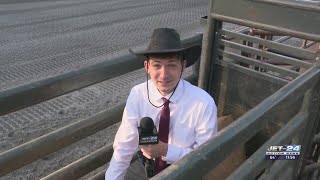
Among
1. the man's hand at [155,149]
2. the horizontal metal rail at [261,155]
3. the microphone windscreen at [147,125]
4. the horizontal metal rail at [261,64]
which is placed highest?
the microphone windscreen at [147,125]

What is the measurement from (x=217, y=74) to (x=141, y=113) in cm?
137

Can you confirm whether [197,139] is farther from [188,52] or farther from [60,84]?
[60,84]

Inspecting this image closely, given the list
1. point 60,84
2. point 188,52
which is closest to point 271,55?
point 188,52

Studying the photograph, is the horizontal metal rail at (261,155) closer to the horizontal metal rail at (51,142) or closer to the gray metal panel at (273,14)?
the gray metal panel at (273,14)

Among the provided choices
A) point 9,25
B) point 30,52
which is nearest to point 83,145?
point 30,52

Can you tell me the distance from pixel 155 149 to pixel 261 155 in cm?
57

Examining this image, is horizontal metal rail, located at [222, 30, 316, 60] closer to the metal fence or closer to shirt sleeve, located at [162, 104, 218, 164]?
the metal fence

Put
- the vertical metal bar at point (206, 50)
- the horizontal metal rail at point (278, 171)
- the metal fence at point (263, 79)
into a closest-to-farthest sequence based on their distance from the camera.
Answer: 1. the metal fence at point (263, 79)
2. the horizontal metal rail at point (278, 171)
3. the vertical metal bar at point (206, 50)

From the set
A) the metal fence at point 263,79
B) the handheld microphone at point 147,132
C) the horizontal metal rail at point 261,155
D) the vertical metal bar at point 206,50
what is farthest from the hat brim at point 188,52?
the vertical metal bar at point 206,50

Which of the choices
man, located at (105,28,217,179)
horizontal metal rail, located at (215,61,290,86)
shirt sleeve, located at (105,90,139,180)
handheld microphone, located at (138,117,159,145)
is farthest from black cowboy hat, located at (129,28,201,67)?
horizontal metal rail, located at (215,61,290,86)

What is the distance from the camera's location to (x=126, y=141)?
2484mm

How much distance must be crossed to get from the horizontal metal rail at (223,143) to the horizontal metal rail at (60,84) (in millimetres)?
1044

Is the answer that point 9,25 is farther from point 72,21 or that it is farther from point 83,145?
point 83,145

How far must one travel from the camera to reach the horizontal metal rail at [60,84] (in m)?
1.98
